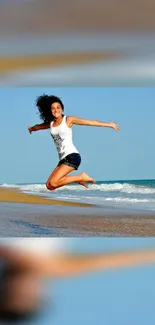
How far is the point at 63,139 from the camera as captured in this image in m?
3.24

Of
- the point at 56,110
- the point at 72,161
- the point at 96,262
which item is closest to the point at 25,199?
the point at 72,161

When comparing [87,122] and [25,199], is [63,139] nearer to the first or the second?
[87,122]

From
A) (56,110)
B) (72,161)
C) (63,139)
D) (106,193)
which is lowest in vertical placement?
(106,193)

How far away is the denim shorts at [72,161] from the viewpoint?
3.26 m

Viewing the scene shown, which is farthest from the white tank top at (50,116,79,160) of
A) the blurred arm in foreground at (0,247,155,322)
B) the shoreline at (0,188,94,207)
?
the blurred arm in foreground at (0,247,155,322)

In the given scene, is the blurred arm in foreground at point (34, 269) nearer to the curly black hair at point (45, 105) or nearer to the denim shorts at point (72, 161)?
the denim shorts at point (72, 161)

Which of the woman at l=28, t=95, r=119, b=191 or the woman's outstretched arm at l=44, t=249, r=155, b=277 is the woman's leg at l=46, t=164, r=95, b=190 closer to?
the woman at l=28, t=95, r=119, b=191

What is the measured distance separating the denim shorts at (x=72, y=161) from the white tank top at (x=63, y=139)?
0.07 feet

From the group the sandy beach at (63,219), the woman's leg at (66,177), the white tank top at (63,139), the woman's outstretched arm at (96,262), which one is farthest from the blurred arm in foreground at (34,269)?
the white tank top at (63,139)

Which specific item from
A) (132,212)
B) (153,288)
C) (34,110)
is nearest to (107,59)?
(34,110)

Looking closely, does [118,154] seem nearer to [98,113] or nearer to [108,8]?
[98,113]

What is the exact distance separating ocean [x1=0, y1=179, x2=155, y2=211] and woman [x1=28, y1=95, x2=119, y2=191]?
11.7 inches

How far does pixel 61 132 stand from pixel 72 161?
0.64ft

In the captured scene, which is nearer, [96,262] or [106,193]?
[96,262]
